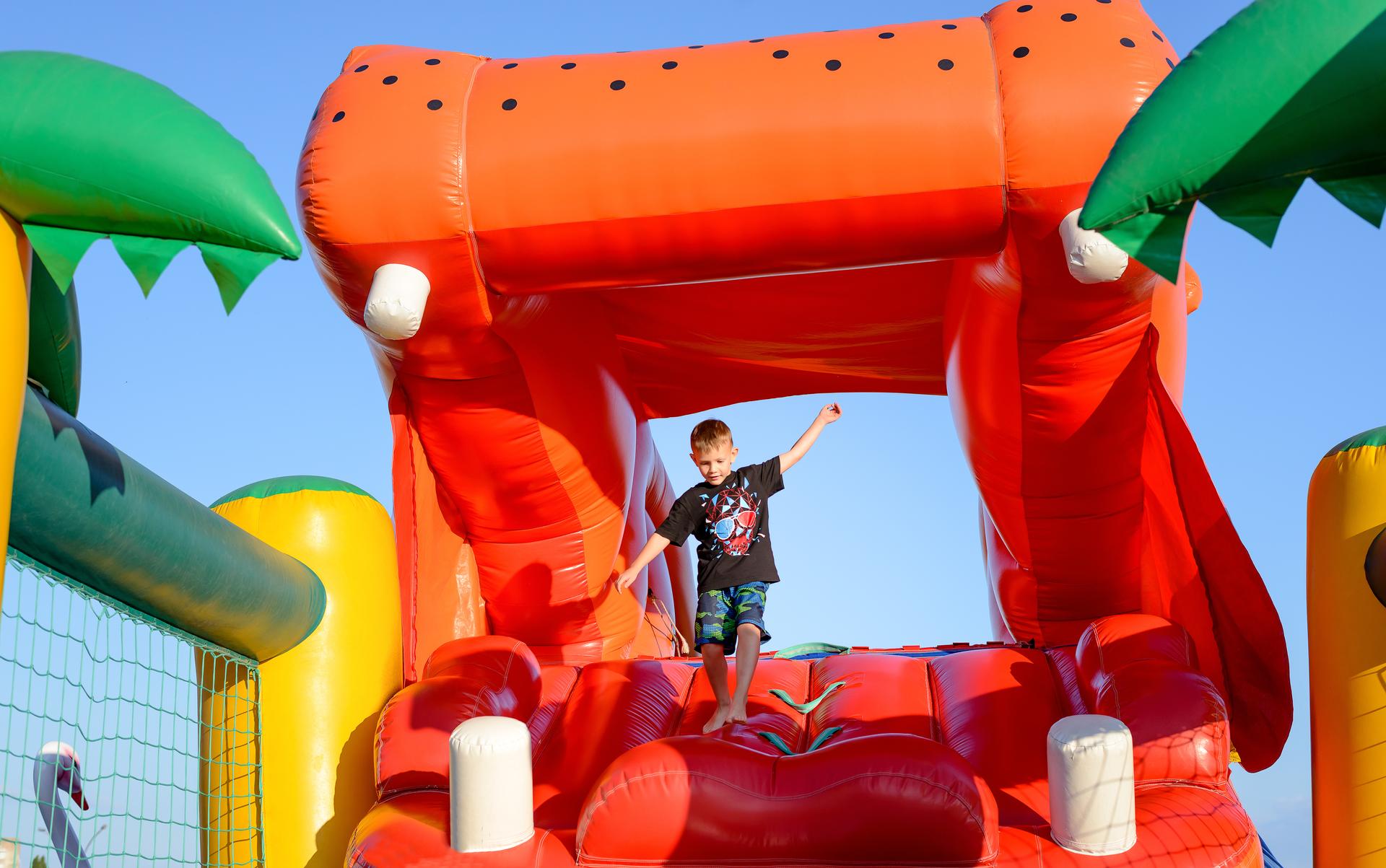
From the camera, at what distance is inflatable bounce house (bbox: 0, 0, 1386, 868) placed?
2656 mm

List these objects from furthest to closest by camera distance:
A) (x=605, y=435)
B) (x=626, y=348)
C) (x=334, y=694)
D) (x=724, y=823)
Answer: (x=626, y=348) < (x=605, y=435) < (x=334, y=694) < (x=724, y=823)

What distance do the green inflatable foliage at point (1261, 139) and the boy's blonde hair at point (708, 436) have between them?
5.58ft

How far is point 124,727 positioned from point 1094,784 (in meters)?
1.92

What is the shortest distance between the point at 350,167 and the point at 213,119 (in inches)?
44.3

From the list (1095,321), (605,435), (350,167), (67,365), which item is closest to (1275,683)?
(1095,321)

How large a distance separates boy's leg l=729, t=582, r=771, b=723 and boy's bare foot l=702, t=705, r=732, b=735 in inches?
1.1

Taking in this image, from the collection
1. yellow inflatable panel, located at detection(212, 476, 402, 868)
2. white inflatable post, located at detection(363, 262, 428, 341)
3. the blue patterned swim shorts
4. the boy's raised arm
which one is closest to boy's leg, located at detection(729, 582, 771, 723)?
the blue patterned swim shorts

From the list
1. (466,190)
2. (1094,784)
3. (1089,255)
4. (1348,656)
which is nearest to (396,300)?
(466,190)

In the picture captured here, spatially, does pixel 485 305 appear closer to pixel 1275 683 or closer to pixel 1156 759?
pixel 1156 759

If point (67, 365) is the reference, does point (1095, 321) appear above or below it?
above

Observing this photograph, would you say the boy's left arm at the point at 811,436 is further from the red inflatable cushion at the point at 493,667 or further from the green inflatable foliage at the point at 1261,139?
the green inflatable foliage at the point at 1261,139

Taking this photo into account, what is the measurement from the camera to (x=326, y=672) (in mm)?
3418

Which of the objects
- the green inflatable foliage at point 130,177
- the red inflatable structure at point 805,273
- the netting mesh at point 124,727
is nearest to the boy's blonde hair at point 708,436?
the red inflatable structure at point 805,273

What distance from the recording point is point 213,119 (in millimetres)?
2049
